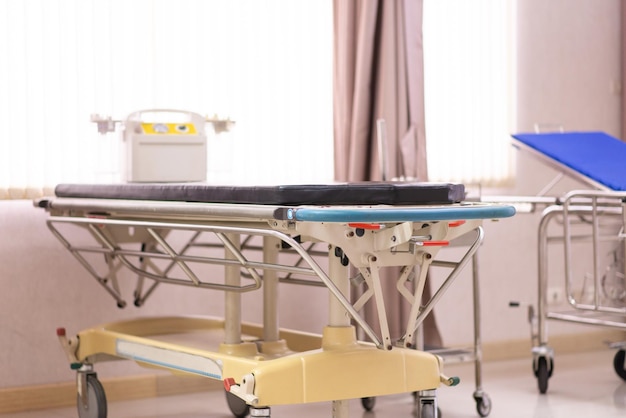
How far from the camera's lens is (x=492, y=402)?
451 cm

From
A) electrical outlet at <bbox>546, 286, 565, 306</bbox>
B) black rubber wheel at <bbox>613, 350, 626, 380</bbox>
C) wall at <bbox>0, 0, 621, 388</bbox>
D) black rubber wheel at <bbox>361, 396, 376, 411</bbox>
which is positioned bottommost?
black rubber wheel at <bbox>361, 396, 376, 411</bbox>

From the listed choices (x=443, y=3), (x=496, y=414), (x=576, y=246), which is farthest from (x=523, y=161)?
(x=496, y=414)

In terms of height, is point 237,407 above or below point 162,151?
below

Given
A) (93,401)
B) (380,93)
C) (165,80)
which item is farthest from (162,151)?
(380,93)

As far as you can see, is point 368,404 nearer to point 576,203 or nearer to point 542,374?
point 542,374

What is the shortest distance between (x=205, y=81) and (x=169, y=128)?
56 cm

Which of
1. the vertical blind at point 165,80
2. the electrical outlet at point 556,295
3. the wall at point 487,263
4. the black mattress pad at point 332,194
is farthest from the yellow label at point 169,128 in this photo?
the electrical outlet at point 556,295

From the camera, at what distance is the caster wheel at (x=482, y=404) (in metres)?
4.19

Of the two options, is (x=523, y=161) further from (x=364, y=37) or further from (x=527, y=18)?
(x=364, y=37)

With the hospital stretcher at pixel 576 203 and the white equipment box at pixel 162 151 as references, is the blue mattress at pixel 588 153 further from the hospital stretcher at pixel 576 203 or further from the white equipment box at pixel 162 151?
the white equipment box at pixel 162 151

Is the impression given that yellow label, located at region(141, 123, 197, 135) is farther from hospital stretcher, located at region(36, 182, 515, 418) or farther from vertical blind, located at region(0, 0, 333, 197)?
hospital stretcher, located at region(36, 182, 515, 418)

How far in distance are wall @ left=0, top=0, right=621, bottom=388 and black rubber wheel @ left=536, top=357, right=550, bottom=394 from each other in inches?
36.3

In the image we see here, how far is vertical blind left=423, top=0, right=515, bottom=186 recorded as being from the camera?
5.41 m

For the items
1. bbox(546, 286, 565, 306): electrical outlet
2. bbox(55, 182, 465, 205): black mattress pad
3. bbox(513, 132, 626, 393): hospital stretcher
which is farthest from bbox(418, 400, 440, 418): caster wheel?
bbox(546, 286, 565, 306): electrical outlet
